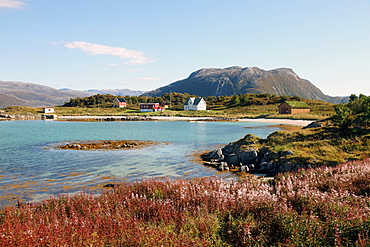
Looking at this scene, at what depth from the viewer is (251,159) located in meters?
27.0

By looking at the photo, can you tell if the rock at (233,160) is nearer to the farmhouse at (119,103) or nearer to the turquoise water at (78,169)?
the turquoise water at (78,169)

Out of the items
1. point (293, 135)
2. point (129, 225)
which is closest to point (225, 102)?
point (293, 135)

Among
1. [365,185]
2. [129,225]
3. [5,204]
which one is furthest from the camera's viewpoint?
[5,204]

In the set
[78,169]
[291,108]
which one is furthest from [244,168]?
[291,108]

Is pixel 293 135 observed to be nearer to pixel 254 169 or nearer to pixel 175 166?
pixel 254 169

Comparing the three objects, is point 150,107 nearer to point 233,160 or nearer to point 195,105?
point 195,105

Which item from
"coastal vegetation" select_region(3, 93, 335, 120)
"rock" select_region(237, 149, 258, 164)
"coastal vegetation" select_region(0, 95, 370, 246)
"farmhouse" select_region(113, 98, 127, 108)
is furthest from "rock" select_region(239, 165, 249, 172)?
"farmhouse" select_region(113, 98, 127, 108)

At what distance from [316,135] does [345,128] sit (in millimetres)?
3172

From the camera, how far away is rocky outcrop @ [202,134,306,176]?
74.2ft

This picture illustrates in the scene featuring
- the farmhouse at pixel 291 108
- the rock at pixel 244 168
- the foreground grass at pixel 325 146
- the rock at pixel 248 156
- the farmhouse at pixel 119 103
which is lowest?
the rock at pixel 244 168

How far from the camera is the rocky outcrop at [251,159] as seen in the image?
22625mm

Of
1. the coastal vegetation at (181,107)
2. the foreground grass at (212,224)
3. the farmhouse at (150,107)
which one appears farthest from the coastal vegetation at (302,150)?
the farmhouse at (150,107)

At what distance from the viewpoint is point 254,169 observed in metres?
24.7

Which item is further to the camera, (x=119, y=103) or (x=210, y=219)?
(x=119, y=103)
